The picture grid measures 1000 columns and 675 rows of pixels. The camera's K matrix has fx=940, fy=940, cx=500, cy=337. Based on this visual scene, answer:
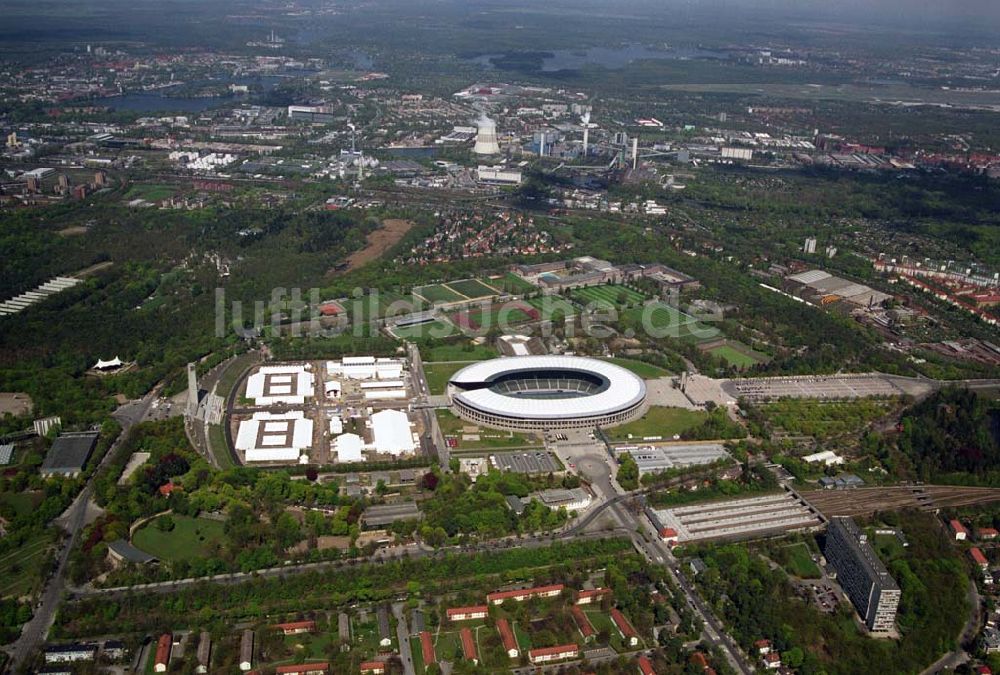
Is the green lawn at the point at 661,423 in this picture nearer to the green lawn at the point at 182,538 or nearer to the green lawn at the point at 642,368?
the green lawn at the point at 642,368

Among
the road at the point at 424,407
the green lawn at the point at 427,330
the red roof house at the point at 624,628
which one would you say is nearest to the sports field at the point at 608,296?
the green lawn at the point at 427,330

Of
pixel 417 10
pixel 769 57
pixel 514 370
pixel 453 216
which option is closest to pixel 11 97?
pixel 453 216

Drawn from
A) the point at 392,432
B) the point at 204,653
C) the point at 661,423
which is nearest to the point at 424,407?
the point at 392,432

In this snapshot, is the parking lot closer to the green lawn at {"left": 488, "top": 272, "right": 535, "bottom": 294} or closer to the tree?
the tree

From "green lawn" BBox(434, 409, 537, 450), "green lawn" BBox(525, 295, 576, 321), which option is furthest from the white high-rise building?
"green lawn" BBox(434, 409, 537, 450)

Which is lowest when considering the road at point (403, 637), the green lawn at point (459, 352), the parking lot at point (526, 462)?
the road at point (403, 637)

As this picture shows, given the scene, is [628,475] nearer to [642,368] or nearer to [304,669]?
[642,368]

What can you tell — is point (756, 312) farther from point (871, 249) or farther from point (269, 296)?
point (269, 296)
